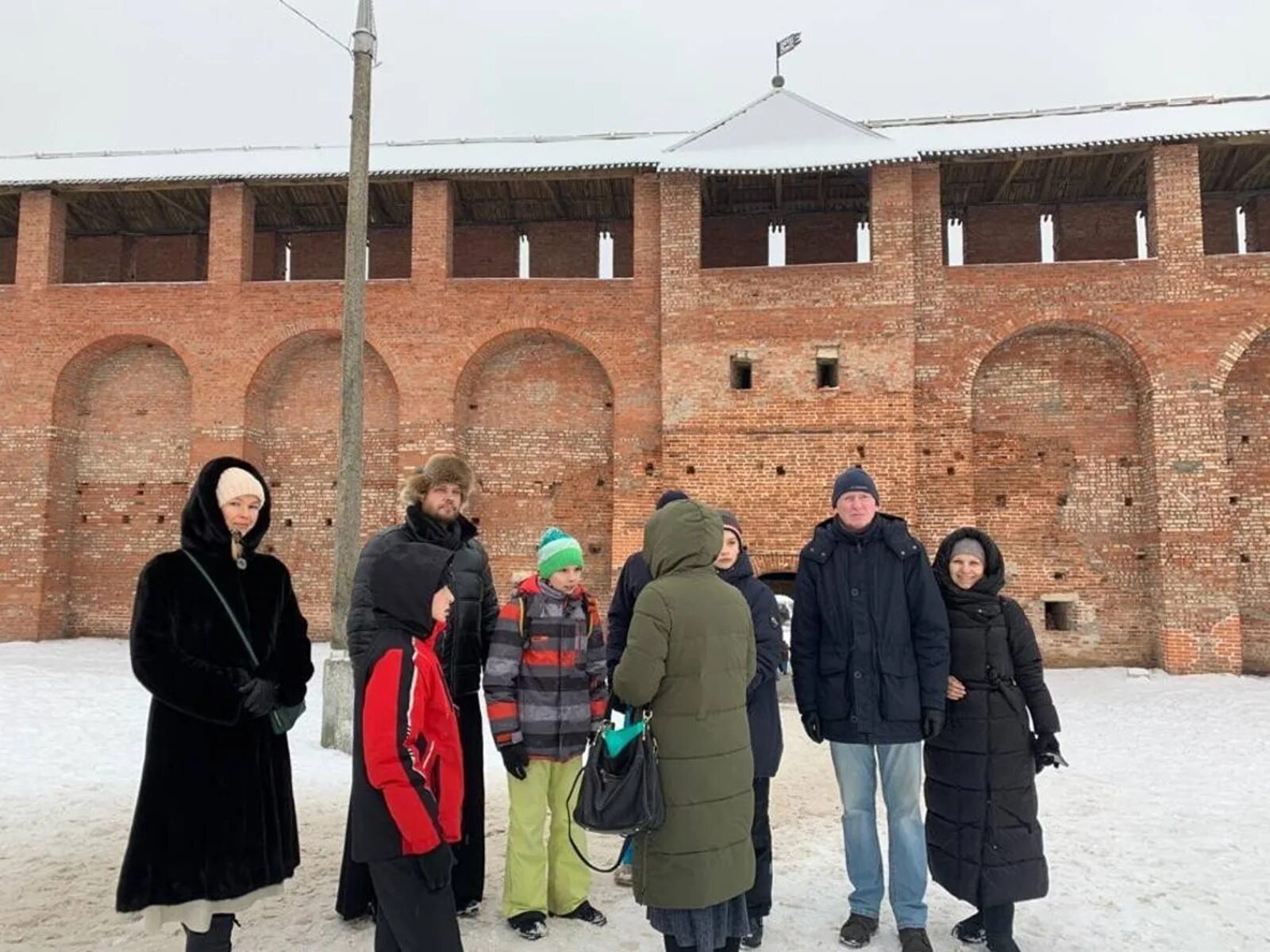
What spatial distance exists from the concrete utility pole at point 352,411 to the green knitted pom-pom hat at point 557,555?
3.65 metres

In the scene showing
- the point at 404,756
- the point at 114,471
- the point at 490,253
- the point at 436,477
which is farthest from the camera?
the point at 490,253

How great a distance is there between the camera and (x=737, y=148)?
41.8ft

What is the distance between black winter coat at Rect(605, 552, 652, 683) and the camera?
3.78 meters

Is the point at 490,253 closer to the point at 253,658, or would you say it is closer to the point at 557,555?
the point at 557,555

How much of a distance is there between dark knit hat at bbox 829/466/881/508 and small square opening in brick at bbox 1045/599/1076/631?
10457 mm

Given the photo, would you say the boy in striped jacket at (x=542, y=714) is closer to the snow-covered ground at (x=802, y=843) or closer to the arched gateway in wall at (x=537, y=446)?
the snow-covered ground at (x=802, y=843)

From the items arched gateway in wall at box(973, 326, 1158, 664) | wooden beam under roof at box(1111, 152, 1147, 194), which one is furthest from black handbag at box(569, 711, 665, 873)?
wooden beam under roof at box(1111, 152, 1147, 194)

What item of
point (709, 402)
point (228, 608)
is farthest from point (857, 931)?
point (709, 402)

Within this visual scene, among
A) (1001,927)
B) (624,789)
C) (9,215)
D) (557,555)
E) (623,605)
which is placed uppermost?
(9,215)

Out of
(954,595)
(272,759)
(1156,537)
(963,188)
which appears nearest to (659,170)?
(963,188)

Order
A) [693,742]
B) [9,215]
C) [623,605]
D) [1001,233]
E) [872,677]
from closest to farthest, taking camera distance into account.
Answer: [693,742] → [872,677] → [623,605] → [1001,233] → [9,215]

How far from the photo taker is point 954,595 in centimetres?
361

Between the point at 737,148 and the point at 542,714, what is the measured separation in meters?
11.3

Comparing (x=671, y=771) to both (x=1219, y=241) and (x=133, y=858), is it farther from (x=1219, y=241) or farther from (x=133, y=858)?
(x=1219, y=241)
